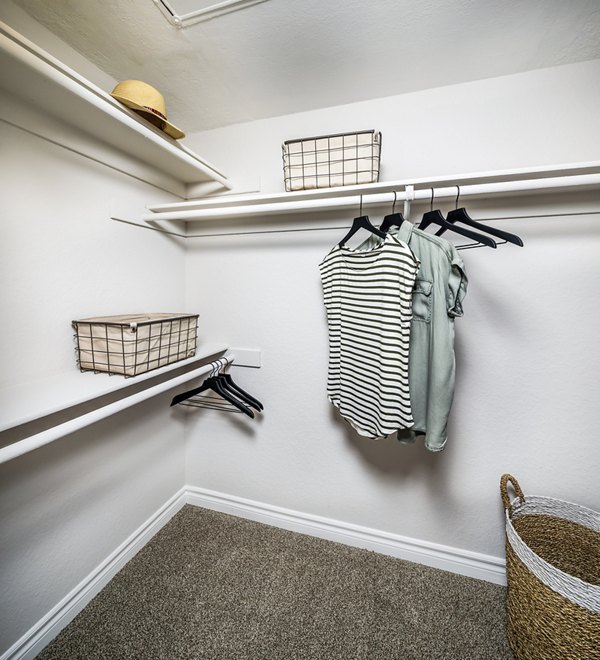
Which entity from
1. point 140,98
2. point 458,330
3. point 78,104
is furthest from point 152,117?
point 458,330

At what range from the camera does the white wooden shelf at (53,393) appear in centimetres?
83

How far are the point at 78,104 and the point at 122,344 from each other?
782 mm

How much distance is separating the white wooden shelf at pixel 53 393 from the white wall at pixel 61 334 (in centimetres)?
6

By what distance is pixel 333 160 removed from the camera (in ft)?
4.05

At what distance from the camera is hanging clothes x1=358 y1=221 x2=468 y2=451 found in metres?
1.11

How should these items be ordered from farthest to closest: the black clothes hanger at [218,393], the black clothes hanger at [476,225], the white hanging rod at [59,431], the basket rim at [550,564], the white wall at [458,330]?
1. the black clothes hanger at [218,393]
2. the white wall at [458,330]
3. the black clothes hanger at [476,225]
4. the basket rim at [550,564]
5. the white hanging rod at [59,431]

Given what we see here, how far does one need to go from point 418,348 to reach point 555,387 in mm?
639

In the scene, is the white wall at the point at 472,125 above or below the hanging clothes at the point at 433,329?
above

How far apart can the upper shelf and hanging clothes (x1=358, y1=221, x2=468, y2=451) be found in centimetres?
99

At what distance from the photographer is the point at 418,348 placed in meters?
1.16

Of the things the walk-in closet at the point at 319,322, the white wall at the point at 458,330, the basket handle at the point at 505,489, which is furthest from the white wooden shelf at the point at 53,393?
the basket handle at the point at 505,489

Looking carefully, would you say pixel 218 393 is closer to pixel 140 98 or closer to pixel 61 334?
pixel 61 334

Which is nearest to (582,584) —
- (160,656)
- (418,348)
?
(418,348)

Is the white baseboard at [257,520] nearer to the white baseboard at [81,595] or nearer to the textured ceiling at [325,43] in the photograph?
the white baseboard at [81,595]
